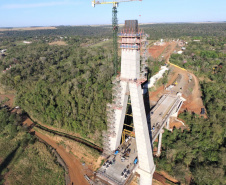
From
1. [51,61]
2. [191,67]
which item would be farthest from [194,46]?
[51,61]

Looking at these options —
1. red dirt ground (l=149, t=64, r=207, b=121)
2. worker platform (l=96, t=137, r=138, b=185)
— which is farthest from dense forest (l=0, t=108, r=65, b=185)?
red dirt ground (l=149, t=64, r=207, b=121)

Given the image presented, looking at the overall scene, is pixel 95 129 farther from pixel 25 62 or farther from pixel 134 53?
pixel 25 62

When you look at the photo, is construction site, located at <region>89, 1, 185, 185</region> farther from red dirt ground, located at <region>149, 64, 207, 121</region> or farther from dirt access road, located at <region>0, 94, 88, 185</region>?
red dirt ground, located at <region>149, 64, 207, 121</region>

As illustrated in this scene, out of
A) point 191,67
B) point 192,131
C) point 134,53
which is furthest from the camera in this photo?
point 191,67

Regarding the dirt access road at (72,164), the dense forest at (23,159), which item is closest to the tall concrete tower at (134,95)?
the dirt access road at (72,164)

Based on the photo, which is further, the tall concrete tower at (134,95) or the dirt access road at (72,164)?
the dirt access road at (72,164)

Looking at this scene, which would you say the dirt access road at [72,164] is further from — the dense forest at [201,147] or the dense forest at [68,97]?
the dense forest at [201,147]

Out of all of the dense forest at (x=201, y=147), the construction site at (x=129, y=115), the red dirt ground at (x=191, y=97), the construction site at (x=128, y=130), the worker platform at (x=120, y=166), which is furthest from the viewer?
the red dirt ground at (x=191, y=97)
